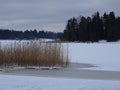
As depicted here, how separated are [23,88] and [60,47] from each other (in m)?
9.68

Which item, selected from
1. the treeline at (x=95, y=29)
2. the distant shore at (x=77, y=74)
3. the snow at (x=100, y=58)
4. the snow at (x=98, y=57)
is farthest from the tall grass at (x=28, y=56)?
the treeline at (x=95, y=29)

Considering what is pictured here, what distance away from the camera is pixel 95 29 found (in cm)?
9081

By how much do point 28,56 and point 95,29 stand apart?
A: 72330mm

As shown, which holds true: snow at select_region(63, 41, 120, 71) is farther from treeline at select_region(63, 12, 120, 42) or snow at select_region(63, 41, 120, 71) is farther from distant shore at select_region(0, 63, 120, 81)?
treeline at select_region(63, 12, 120, 42)

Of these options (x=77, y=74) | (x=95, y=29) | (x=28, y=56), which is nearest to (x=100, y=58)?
(x=28, y=56)

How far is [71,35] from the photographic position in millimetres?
92688

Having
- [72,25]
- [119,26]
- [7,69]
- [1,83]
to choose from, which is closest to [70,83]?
[1,83]

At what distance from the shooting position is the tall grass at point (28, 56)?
1898 cm

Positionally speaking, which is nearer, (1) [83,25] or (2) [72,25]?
(1) [83,25]

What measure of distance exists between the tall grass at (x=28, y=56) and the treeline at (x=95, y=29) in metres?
63.9

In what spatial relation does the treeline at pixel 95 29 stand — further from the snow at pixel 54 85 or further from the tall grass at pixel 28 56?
the snow at pixel 54 85

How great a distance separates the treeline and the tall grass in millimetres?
63892

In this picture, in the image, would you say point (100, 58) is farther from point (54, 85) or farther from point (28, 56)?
point (54, 85)

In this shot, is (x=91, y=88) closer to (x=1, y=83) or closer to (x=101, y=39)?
(x=1, y=83)
